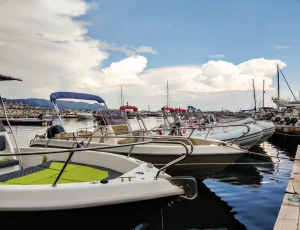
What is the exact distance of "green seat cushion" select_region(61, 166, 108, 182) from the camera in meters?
4.26

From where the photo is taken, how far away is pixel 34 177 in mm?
4277

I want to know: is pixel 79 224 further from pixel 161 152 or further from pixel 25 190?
pixel 161 152

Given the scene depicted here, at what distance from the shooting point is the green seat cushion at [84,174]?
4258mm

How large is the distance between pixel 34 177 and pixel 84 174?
0.78m

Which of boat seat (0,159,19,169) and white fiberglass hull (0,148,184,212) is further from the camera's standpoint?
boat seat (0,159,19,169)

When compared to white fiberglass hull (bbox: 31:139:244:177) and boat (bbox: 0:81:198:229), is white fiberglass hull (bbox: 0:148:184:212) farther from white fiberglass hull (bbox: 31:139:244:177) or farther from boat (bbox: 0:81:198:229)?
white fiberglass hull (bbox: 31:139:244:177)

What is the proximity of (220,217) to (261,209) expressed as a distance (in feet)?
3.48

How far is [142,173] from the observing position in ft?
12.9

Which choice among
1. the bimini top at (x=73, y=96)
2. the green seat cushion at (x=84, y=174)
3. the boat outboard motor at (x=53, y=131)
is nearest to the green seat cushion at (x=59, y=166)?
the green seat cushion at (x=84, y=174)

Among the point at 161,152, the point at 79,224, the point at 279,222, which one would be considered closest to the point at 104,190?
the point at 79,224

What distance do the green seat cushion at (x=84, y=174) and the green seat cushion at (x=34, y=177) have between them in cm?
25

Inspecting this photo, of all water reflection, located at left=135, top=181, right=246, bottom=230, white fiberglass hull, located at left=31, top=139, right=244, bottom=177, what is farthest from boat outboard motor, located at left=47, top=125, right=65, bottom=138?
water reflection, located at left=135, top=181, right=246, bottom=230

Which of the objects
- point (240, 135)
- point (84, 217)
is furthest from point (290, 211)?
point (240, 135)

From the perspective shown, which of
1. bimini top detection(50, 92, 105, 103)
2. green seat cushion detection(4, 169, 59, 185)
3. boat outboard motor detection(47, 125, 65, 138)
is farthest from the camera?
bimini top detection(50, 92, 105, 103)
